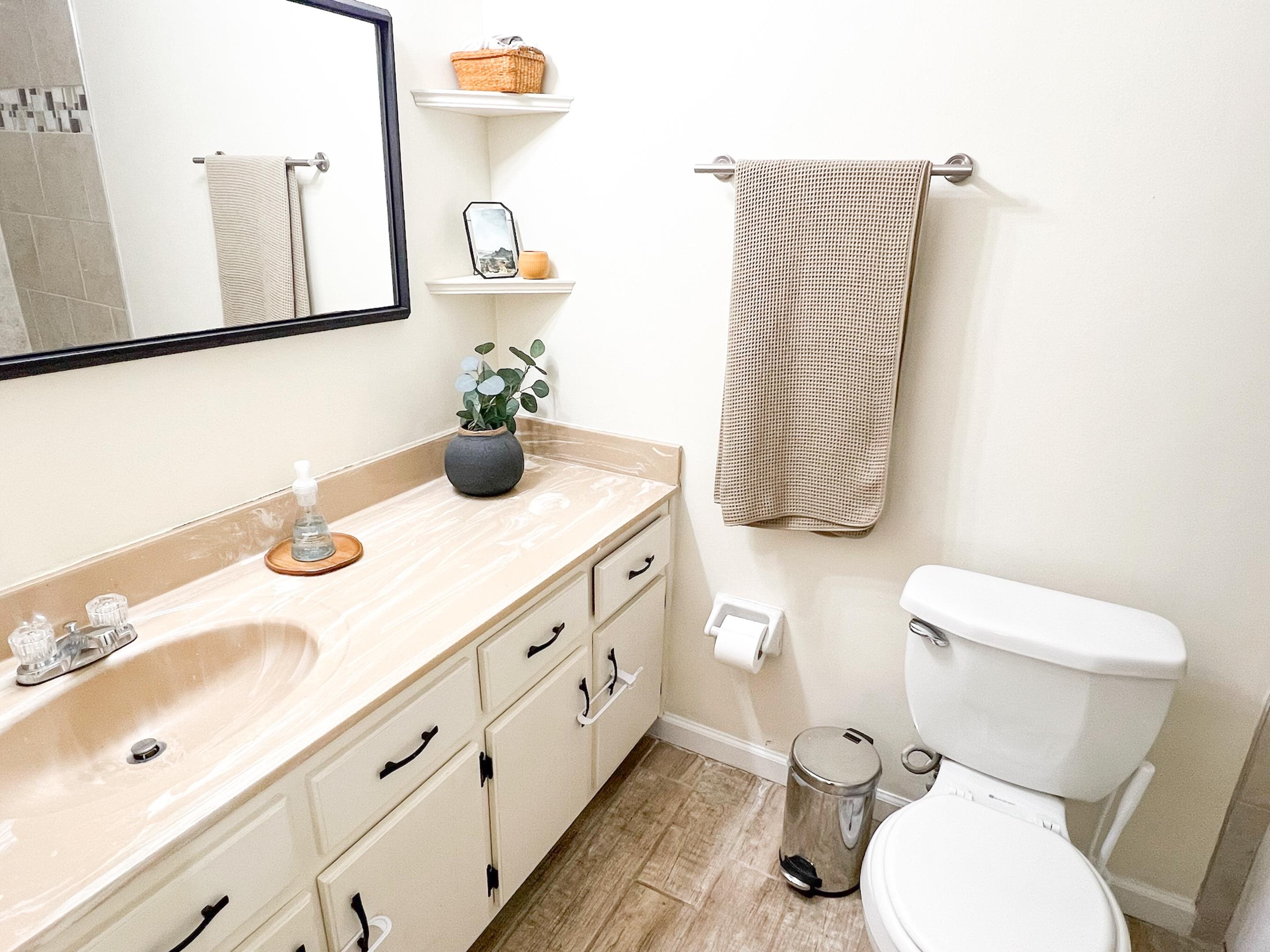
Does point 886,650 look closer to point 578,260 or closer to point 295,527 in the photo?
point 578,260

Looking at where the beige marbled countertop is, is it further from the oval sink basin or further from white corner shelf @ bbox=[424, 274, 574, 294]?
white corner shelf @ bbox=[424, 274, 574, 294]

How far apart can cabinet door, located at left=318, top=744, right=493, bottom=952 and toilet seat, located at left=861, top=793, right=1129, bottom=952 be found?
26.5 inches

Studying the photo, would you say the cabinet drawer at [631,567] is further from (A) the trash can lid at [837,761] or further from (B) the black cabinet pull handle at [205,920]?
(B) the black cabinet pull handle at [205,920]

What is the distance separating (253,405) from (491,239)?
688 mm

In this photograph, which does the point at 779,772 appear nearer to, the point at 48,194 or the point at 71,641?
the point at 71,641

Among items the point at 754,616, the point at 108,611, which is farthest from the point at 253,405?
the point at 754,616

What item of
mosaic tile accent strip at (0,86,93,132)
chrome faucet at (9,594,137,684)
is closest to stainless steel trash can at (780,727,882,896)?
chrome faucet at (9,594,137,684)

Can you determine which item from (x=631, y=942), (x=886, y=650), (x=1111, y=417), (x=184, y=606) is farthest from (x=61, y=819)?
(x=1111, y=417)

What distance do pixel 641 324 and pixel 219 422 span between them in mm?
888

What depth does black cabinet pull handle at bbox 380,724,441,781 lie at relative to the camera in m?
1.09

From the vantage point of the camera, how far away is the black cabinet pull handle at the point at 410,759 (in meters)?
1.09

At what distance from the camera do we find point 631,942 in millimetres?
1544

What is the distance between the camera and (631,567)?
168cm

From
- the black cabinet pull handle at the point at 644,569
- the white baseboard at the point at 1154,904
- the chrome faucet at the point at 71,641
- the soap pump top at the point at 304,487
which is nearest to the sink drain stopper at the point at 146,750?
the chrome faucet at the point at 71,641
